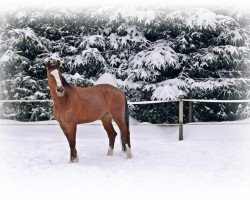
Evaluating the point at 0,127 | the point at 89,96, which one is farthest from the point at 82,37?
the point at 89,96

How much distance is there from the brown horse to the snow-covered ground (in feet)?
1.60

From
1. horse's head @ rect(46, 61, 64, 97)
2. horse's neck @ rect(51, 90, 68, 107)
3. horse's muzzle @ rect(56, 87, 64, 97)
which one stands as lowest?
horse's neck @ rect(51, 90, 68, 107)

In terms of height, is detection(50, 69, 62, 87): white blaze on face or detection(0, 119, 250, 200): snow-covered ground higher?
detection(50, 69, 62, 87): white blaze on face

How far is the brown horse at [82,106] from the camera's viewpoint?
580cm

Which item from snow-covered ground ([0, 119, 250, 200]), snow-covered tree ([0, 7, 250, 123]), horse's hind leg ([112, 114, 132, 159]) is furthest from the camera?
snow-covered tree ([0, 7, 250, 123])

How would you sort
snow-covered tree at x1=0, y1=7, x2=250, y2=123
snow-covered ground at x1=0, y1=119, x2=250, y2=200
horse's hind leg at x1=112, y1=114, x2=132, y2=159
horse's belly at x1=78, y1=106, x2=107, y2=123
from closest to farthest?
snow-covered ground at x1=0, y1=119, x2=250, y2=200, horse's belly at x1=78, y1=106, x2=107, y2=123, horse's hind leg at x1=112, y1=114, x2=132, y2=159, snow-covered tree at x1=0, y1=7, x2=250, y2=123

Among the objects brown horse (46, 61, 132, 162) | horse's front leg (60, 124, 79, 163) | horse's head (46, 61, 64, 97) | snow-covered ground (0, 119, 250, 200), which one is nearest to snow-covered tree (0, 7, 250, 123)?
snow-covered ground (0, 119, 250, 200)

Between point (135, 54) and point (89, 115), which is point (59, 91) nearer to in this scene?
point (89, 115)

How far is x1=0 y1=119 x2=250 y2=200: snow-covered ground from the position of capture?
4.81 m

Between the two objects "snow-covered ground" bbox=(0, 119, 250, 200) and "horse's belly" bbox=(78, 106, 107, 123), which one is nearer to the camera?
"snow-covered ground" bbox=(0, 119, 250, 200)

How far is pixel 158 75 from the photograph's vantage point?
10.5m

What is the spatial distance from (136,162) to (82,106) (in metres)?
1.32

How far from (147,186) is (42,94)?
21.1ft

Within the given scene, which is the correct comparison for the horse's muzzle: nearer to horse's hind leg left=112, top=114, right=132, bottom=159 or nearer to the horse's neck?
the horse's neck
